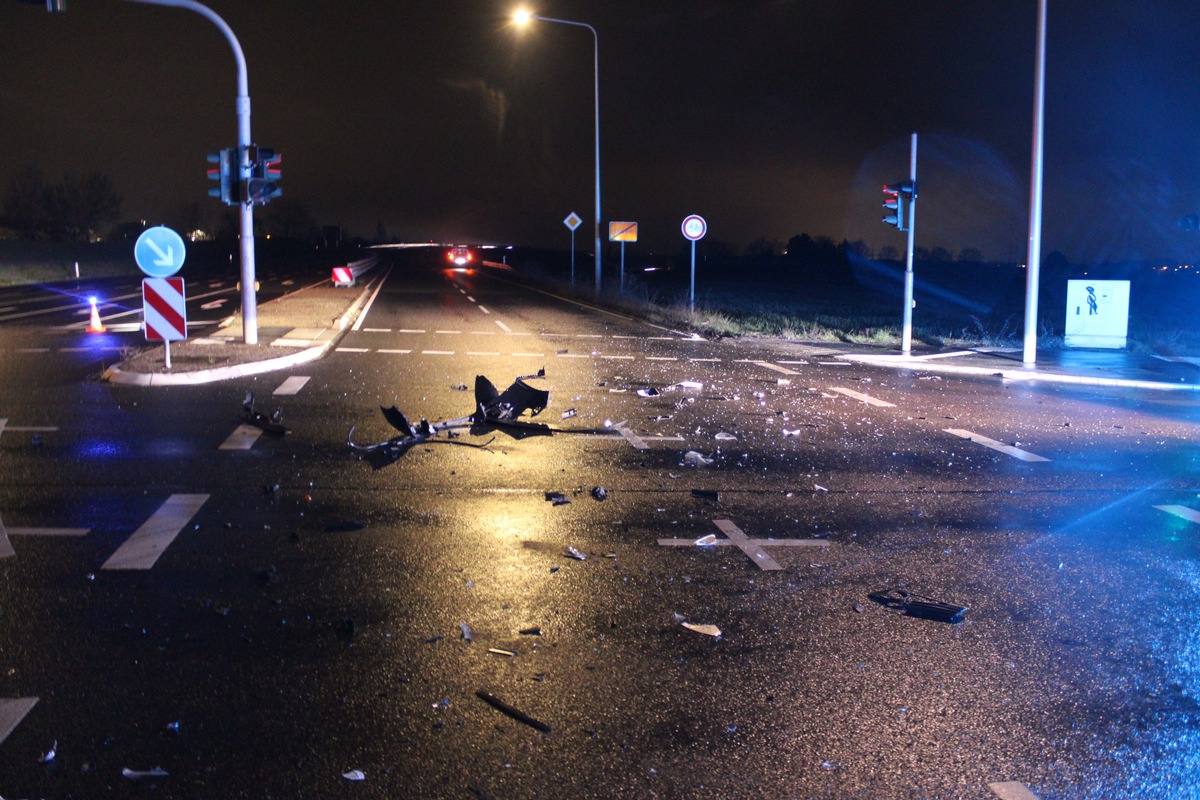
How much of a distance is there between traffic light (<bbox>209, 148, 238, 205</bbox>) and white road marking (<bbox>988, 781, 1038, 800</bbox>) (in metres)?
15.0

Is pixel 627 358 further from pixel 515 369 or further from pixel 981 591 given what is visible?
pixel 981 591

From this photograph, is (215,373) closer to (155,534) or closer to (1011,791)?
(155,534)

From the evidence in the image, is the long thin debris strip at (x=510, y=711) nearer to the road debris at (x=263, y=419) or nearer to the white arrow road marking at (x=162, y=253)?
the road debris at (x=263, y=419)

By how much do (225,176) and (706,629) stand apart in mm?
13712

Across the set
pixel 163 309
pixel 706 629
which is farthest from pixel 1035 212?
pixel 706 629

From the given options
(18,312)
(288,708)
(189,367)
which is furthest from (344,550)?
(18,312)

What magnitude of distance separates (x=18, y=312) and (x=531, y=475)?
22225 mm

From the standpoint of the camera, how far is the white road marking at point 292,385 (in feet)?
41.4

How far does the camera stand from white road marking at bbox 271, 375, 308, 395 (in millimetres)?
12625

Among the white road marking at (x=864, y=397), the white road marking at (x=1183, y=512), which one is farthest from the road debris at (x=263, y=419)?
the white road marking at (x=1183, y=512)

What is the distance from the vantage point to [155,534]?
6.43 metres

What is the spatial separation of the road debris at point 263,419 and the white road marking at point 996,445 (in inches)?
275

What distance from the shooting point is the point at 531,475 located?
8.43 meters

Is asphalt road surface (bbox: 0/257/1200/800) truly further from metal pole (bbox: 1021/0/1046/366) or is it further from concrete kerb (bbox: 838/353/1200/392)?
metal pole (bbox: 1021/0/1046/366)
